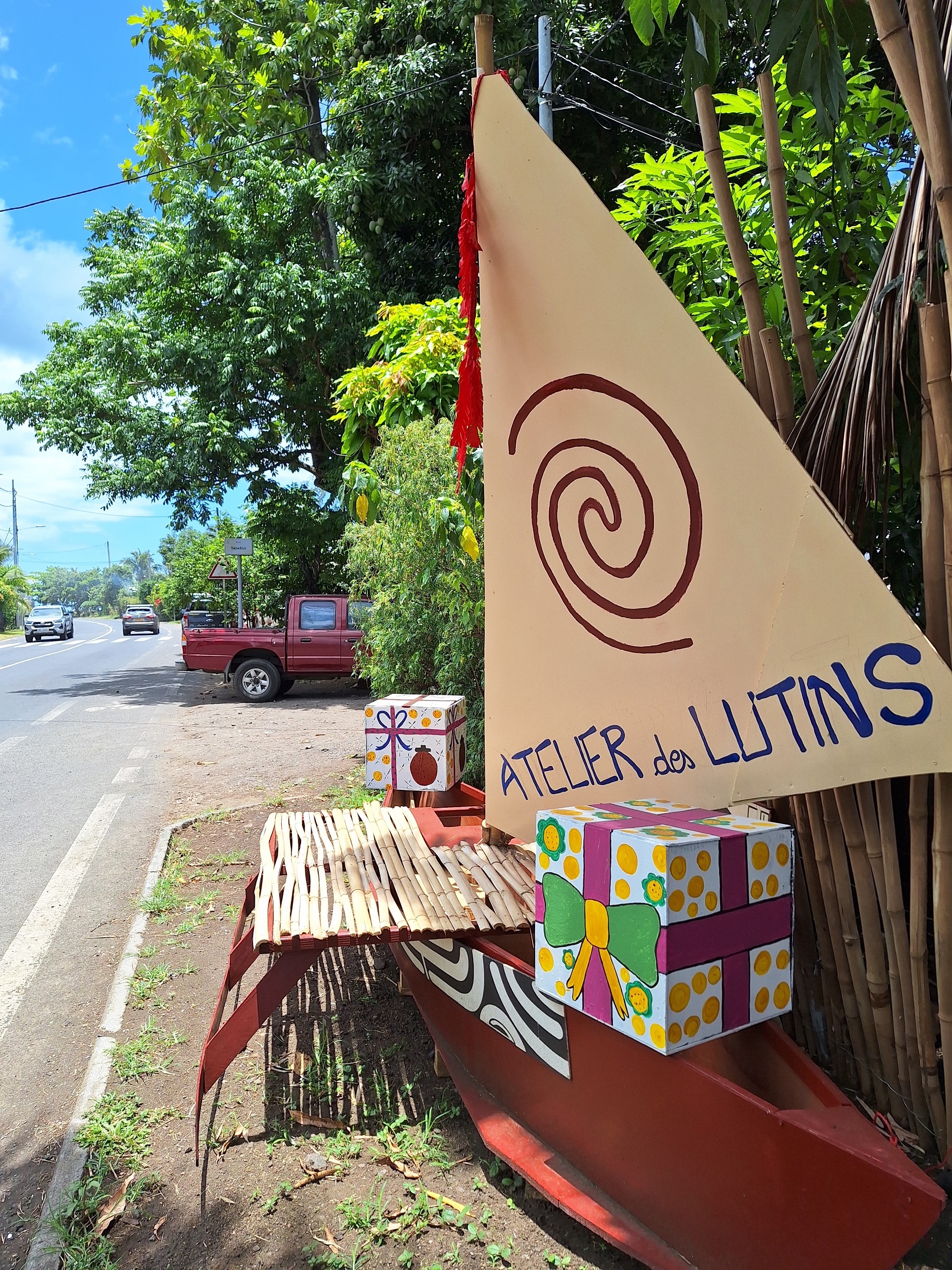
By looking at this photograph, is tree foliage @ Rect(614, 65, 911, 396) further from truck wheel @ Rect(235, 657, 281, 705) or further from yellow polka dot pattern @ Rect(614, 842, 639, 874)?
truck wheel @ Rect(235, 657, 281, 705)

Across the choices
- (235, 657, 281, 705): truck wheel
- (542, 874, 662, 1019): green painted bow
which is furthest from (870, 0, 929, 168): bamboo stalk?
(235, 657, 281, 705): truck wheel

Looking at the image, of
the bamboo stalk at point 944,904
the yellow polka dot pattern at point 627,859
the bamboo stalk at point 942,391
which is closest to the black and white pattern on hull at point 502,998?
the yellow polka dot pattern at point 627,859

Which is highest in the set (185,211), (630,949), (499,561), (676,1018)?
(185,211)

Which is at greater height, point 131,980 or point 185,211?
point 185,211

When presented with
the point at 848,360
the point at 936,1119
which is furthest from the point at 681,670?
the point at 936,1119

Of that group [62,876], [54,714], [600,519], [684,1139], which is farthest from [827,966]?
[54,714]

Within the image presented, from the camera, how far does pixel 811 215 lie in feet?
11.0

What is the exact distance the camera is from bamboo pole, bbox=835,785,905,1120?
2.38 m

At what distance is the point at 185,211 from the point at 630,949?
656 inches

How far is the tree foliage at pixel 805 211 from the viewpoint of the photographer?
11.0 ft

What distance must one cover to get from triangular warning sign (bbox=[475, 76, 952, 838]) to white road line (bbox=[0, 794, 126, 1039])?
96.7 inches

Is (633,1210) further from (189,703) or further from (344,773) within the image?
(189,703)

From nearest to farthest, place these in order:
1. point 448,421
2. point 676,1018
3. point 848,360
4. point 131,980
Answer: point 676,1018
point 848,360
point 131,980
point 448,421

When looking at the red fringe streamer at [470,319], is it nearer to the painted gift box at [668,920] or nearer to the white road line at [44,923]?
the painted gift box at [668,920]
